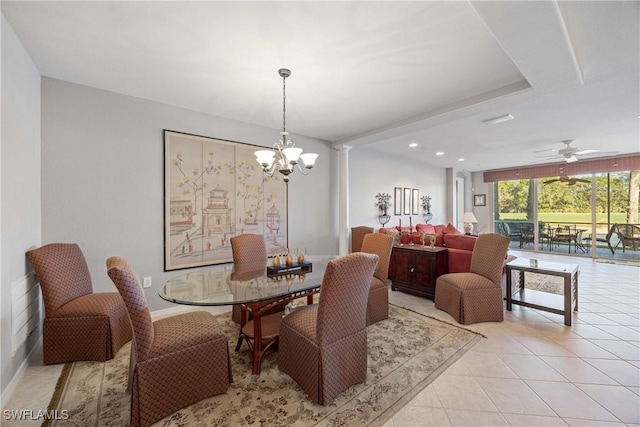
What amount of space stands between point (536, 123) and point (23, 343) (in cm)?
621

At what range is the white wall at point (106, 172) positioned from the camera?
254 centimetres

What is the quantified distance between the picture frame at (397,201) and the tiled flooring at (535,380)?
357 cm

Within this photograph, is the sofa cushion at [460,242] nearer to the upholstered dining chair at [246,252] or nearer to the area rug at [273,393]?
the area rug at [273,393]

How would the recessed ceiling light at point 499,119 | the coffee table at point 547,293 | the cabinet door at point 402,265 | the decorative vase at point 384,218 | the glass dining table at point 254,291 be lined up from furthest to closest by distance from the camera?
the decorative vase at point 384,218 → the cabinet door at point 402,265 → the recessed ceiling light at point 499,119 → the coffee table at point 547,293 → the glass dining table at point 254,291

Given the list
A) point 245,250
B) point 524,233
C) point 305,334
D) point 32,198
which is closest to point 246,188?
point 245,250

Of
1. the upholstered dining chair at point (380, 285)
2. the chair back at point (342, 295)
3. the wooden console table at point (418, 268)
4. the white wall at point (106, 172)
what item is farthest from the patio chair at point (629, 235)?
the white wall at point (106, 172)

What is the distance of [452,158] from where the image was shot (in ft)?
21.3

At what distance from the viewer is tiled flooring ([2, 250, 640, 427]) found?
1609mm

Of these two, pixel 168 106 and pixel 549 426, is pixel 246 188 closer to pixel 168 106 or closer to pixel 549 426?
pixel 168 106

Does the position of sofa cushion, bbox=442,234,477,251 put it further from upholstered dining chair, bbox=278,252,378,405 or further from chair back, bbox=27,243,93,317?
chair back, bbox=27,243,93,317

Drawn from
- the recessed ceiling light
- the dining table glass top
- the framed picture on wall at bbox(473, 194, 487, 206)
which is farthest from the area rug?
the framed picture on wall at bbox(473, 194, 487, 206)

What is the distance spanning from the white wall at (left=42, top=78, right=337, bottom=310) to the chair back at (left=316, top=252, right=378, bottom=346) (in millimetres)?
2385

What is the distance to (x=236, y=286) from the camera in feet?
6.78

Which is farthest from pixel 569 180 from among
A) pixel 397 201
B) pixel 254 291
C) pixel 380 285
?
pixel 254 291
